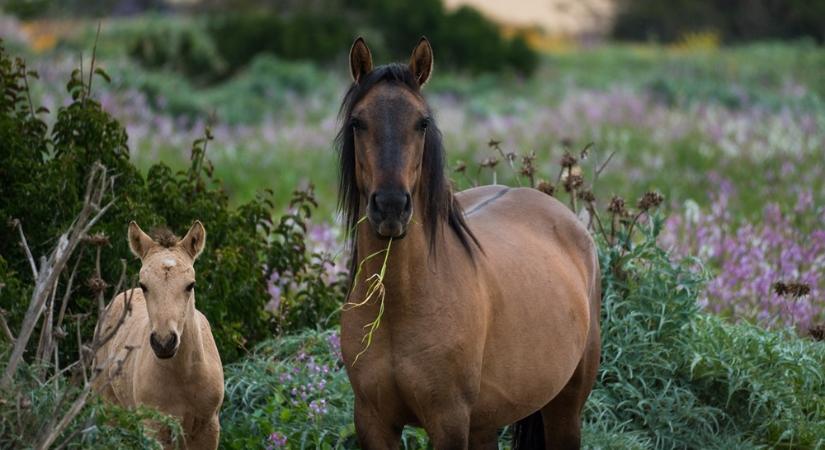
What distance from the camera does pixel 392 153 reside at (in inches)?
169

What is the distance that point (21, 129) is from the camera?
638 cm

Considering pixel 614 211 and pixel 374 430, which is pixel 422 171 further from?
pixel 614 211

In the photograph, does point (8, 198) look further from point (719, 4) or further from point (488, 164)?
point (719, 4)

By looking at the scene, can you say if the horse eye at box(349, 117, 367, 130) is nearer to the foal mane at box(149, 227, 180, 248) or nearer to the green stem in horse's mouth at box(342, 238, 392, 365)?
the green stem in horse's mouth at box(342, 238, 392, 365)

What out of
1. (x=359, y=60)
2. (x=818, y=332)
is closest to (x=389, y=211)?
(x=359, y=60)

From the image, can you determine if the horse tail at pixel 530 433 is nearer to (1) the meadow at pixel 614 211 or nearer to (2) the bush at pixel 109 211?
(1) the meadow at pixel 614 211

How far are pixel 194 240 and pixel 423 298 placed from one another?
3.45 feet

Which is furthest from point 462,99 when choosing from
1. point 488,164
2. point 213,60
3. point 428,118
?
point 428,118

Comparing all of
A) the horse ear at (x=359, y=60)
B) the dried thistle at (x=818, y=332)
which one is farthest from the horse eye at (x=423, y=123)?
the dried thistle at (x=818, y=332)

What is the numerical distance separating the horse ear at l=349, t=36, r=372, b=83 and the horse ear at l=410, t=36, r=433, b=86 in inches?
6.5

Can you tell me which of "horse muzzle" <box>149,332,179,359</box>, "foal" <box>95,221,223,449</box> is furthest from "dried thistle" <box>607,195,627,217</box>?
"horse muzzle" <box>149,332,179,359</box>

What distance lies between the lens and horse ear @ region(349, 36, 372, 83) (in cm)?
464

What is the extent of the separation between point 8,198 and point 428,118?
268 centimetres

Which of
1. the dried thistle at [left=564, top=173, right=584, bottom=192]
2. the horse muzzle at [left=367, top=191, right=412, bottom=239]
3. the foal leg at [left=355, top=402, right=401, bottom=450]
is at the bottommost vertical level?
the foal leg at [left=355, top=402, right=401, bottom=450]
